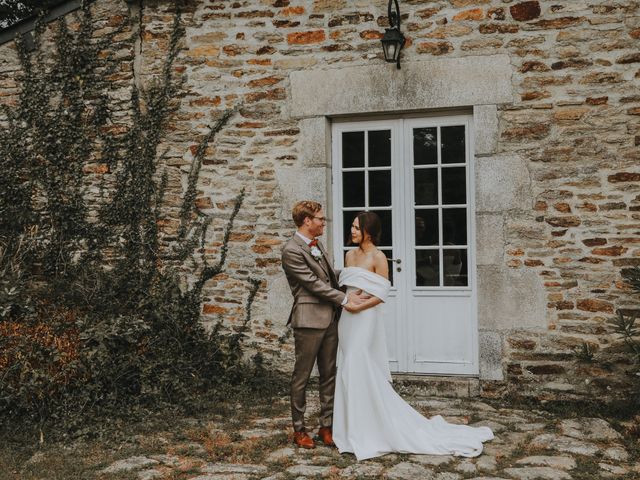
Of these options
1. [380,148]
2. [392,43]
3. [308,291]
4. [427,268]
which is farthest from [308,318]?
[392,43]

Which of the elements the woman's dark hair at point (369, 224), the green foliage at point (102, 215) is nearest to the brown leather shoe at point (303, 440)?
the woman's dark hair at point (369, 224)

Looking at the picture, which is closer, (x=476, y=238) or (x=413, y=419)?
(x=413, y=419)

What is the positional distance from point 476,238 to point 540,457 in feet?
6.99

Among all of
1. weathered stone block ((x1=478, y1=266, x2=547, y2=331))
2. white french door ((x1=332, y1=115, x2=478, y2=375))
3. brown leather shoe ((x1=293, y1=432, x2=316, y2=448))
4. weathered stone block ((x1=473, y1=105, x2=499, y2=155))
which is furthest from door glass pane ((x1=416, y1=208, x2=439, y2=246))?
brown leather shoe ((x1=293, y1=432, x2=316, y2=448))

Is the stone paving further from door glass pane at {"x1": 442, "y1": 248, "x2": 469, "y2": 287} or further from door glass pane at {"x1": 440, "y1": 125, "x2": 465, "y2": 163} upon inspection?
door glass pane at {"x1": 440, "y1": 125, "x2": 465, "y2": 163}

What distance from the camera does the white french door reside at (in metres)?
6.43

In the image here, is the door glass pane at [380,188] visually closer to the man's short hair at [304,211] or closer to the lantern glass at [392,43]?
the lantern glass at [392,43]

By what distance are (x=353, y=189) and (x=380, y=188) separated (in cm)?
27

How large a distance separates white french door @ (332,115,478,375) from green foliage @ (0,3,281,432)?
4.38ft

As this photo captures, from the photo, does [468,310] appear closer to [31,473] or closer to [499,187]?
[499,187]

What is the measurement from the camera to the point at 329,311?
4859mm

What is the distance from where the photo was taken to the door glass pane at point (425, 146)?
6504 millimetres

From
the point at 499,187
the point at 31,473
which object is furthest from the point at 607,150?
the point at 31,473

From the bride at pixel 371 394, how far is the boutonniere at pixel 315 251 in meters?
0.25
